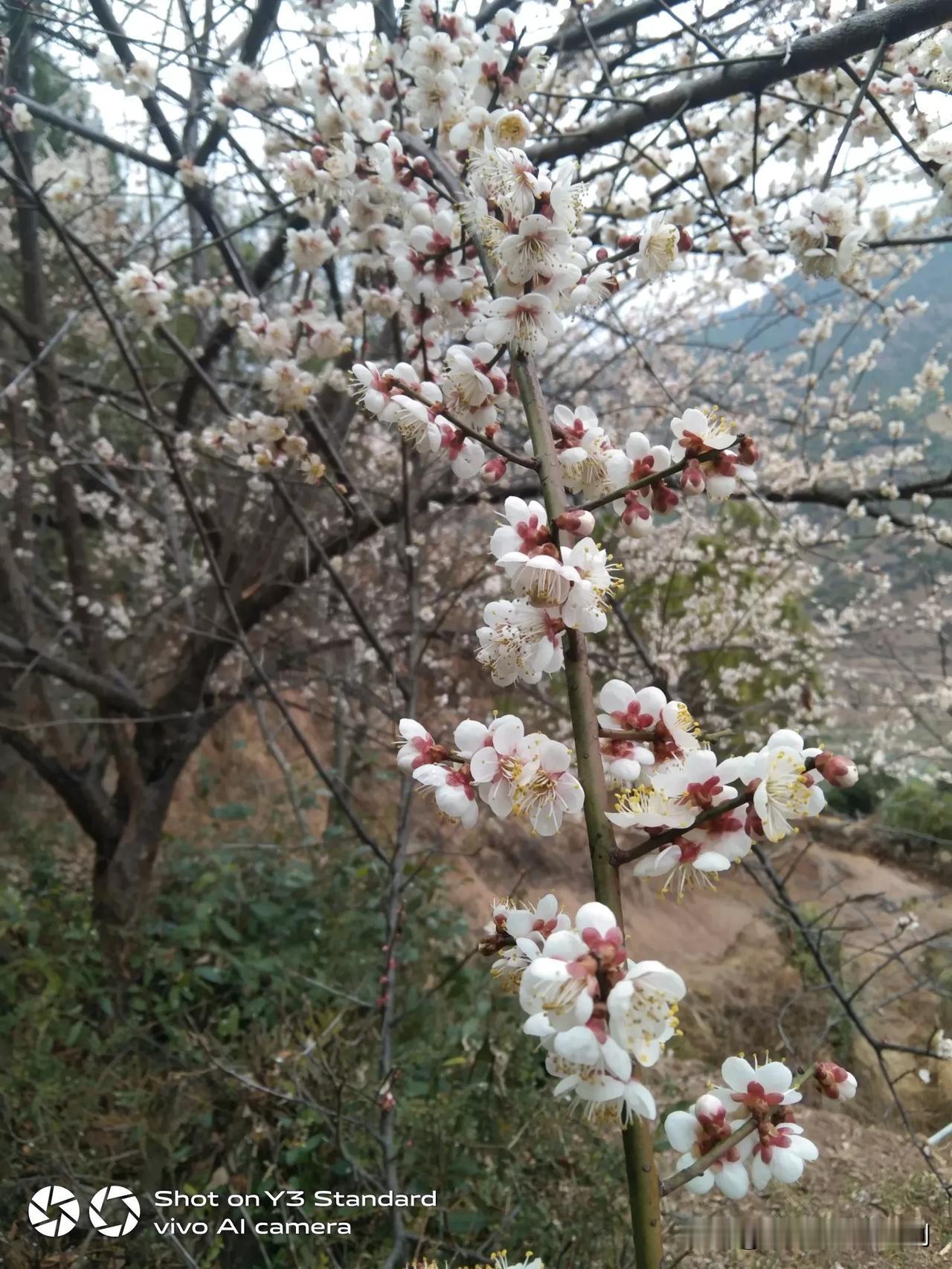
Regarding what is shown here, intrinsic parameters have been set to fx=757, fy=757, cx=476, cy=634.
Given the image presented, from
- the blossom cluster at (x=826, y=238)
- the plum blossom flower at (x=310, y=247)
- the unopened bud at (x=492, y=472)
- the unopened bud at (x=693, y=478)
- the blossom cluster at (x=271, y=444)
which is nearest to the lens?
the unopened bud at (x=693, y=478)

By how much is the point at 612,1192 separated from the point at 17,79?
12.9 feet

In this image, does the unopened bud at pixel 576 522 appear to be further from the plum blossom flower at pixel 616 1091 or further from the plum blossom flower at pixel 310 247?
the plum blossom flower at pixel 310 247

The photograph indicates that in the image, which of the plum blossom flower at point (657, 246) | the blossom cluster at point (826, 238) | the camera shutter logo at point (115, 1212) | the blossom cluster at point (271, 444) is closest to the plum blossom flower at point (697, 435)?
the plum blossom flower at point (657, 246)

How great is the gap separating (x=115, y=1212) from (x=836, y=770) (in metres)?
1.90

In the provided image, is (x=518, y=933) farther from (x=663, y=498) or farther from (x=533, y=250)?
(x=533, y=250)

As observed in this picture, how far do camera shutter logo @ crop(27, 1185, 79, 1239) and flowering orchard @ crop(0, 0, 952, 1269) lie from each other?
71cm

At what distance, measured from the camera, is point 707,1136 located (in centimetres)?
68

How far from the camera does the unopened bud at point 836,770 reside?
62 centimetres

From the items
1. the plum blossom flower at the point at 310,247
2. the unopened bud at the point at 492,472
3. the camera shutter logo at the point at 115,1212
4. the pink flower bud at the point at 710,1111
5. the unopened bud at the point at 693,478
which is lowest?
the camera shutter logo at the point at 115,1212

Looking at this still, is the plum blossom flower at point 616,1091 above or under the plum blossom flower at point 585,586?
under

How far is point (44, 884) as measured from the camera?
3.43 m

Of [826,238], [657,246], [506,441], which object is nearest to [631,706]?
[657,246]

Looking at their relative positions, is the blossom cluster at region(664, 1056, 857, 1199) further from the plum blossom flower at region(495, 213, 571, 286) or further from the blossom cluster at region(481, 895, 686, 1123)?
the plum blossom flower at region(495, 213, 571, 286)

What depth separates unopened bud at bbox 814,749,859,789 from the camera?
623 millimetres
